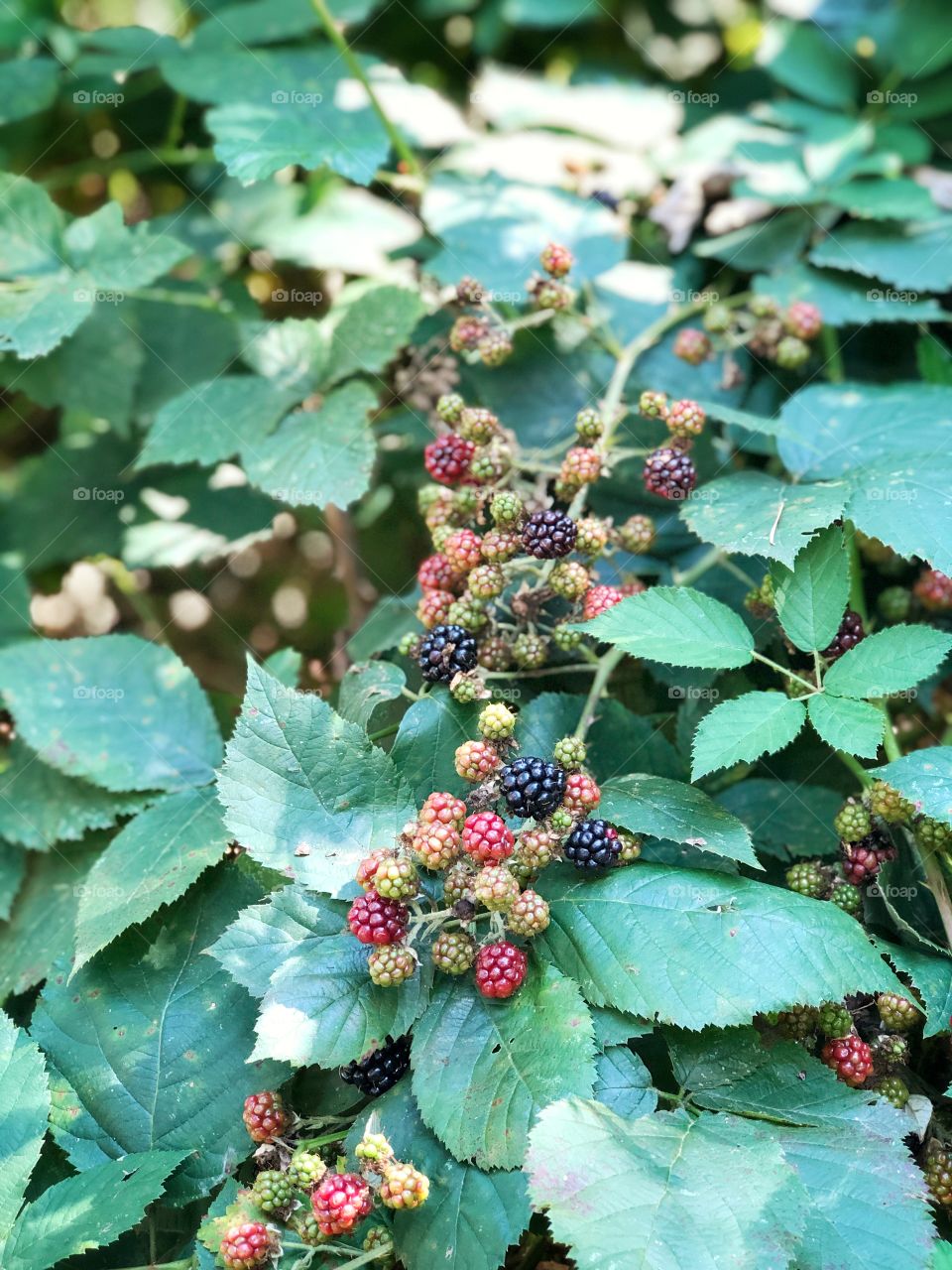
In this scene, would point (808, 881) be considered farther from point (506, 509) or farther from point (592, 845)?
point (506, 509)

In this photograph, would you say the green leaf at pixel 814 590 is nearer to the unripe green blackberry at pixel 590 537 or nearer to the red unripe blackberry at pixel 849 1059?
the unripe green blackberry at pixel 590 537

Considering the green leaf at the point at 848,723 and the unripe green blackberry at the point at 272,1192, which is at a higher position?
the green leaf at the point at 848,723

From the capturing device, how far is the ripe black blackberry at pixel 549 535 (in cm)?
173

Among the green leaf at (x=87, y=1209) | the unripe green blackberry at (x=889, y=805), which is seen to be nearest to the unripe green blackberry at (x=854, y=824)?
the unripe green blackberry at (x=889, y=805)

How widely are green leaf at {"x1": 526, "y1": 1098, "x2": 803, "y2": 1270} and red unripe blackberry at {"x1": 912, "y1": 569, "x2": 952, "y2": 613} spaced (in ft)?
3.93

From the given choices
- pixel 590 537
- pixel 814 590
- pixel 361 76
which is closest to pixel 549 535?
pixel 590 537

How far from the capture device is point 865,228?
251 centimetres

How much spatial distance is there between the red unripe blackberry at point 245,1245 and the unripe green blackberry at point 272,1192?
0.11 ft

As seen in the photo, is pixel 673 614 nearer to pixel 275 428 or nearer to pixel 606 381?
pixel 606 381

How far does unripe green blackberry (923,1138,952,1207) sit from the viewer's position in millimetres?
1477

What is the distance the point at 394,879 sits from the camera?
1.42 meters

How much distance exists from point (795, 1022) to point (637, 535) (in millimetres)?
867

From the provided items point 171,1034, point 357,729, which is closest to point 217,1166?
point 171,1034

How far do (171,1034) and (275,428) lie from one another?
1277 mm
